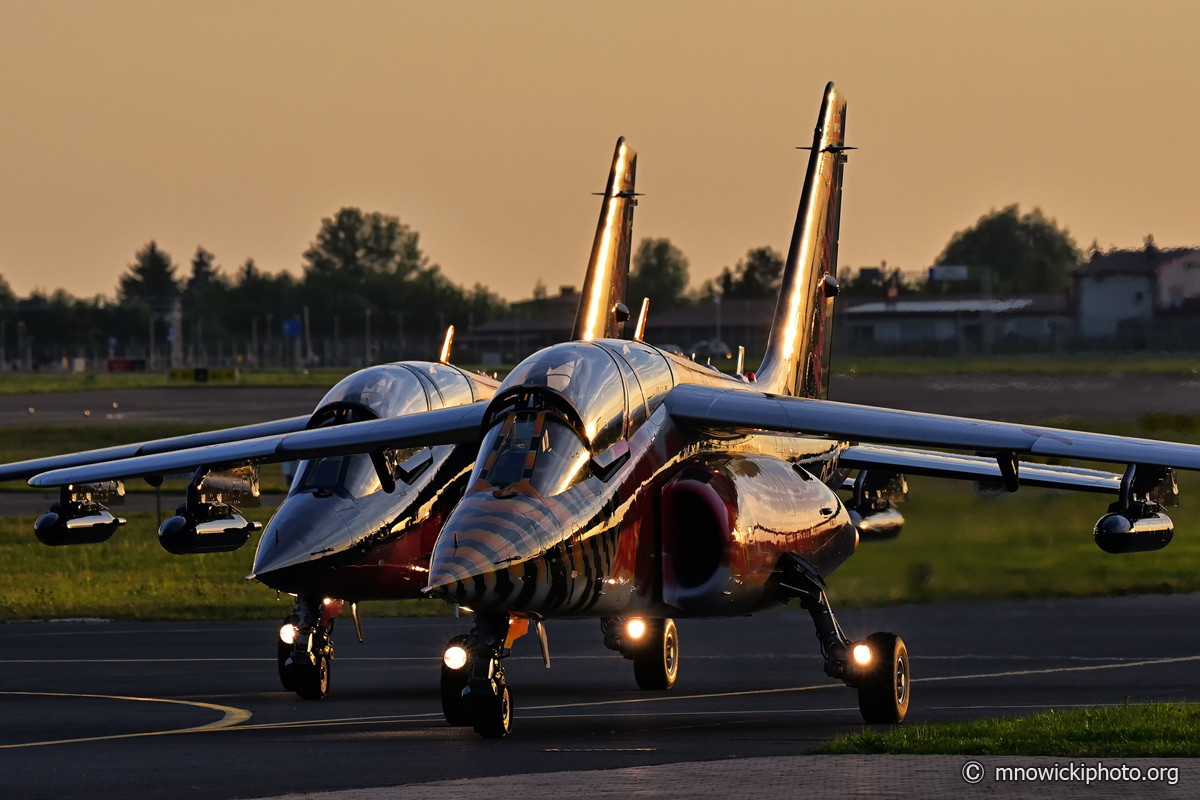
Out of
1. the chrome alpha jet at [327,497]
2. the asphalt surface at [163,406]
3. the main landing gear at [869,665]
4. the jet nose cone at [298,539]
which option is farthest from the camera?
the asphalt surface at [163,406]

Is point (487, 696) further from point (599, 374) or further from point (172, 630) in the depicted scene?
point (172, 630)

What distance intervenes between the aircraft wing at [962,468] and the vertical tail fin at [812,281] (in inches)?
50.4

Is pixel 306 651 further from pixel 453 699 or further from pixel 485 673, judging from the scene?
pixel 485 673

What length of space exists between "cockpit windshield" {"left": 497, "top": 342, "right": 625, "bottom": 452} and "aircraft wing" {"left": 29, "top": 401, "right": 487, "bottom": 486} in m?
1.29

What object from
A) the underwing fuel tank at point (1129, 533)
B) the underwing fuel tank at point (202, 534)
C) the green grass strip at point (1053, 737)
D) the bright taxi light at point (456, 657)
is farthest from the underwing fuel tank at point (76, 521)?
the underwing fuel tank at point (1129, 533)

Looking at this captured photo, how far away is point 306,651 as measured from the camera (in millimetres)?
19547

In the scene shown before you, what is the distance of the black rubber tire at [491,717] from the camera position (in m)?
15.5

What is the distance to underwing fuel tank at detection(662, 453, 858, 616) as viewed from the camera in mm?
17250

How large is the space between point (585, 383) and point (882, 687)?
157 inches

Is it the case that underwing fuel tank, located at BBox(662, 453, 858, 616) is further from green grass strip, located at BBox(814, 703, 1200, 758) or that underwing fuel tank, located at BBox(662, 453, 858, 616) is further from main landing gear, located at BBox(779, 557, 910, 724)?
green grass strip, located at BBox(814, 703, 1200, 758)

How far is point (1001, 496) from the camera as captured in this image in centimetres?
2886

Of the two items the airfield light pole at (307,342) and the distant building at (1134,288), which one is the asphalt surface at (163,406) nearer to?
the airfield light pole at (307,342)

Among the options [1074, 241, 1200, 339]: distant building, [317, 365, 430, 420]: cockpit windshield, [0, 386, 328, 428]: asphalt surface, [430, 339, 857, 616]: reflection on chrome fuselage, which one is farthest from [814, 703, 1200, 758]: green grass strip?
[0, 386, 328, 428]: asphalt surface

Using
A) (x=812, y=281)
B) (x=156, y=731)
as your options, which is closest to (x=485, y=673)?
(x=156, y=731)
